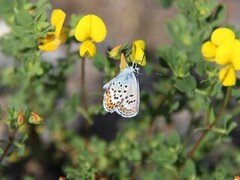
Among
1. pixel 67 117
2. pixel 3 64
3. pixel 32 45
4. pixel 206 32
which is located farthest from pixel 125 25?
pixel 32 45

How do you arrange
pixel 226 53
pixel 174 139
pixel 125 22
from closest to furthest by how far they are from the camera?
pixel 226 53 → pixel 174 139 → pixel 125 22

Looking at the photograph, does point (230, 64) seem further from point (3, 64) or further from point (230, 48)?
point (3, 64)

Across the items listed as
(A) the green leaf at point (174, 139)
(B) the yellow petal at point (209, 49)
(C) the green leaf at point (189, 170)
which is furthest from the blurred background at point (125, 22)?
(B) the yellow petal at point (209, 49)

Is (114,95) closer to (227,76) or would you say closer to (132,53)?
(132,53)

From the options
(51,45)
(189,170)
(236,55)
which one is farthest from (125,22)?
(236,55)

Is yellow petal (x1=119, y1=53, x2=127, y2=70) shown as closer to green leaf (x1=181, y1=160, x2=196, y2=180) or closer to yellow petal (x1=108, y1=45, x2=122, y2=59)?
yellow petal (x1=108, y1=45, x2=122, y2=59)

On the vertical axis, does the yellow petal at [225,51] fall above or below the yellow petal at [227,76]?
above

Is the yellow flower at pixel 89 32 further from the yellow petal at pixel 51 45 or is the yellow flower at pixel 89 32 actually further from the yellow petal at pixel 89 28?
the yellow petal at pixel 51 45
